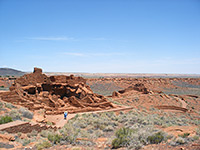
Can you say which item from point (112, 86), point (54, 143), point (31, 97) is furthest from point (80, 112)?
point (112, 86)

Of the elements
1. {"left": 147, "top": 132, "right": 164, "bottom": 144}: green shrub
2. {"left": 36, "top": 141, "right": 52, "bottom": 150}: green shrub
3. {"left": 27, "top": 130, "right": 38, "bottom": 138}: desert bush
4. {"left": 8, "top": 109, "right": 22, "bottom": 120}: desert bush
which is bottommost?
{"left": 27, "top": 130, "right": 38, "bottom": 138}: desert bush

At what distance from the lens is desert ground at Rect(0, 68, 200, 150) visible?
8.41 m

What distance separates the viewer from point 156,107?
2819cm

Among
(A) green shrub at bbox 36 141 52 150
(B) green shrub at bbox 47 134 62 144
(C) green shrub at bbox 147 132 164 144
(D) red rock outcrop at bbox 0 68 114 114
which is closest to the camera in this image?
(C) green shrub at bbox 147 132 164 144

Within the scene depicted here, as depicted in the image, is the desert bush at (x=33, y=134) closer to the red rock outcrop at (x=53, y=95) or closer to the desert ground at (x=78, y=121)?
the desert ground at (x=78, y=121)

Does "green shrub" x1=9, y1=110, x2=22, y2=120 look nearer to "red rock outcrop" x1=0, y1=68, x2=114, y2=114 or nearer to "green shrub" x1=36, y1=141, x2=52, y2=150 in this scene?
"red rock outcrop" x1=0, y1=68, x2=114, y2=114

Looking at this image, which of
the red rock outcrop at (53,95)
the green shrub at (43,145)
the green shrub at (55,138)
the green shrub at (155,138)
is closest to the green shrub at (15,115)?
the red rock outcrop at (53,95)

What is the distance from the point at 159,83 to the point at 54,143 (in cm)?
6665

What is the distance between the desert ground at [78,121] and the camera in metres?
8.41

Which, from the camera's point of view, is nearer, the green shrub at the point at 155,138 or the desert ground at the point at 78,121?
the green shrub at the point at 155,138

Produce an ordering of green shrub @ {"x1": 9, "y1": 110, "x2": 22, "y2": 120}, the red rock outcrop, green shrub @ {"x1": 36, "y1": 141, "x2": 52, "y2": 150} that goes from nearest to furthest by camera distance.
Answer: green shrub @ {"x1": 36, "y1": 141, "x2": 52, "y2": 150}, green shrub @ {"x1": 9, "y1": 110, "x2": 22, "y2": 120}, the red rock outcrop

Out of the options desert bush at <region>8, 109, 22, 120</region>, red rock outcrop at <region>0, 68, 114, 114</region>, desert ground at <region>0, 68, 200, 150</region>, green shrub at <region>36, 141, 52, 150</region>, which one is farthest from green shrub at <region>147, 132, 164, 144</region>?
red rock outcrop at <region>0, 68, 114, 114</region>

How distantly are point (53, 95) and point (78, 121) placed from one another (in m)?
6.94

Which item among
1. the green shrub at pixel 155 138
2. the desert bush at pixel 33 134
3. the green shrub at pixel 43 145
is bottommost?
the desert bush at pixel 33 134
